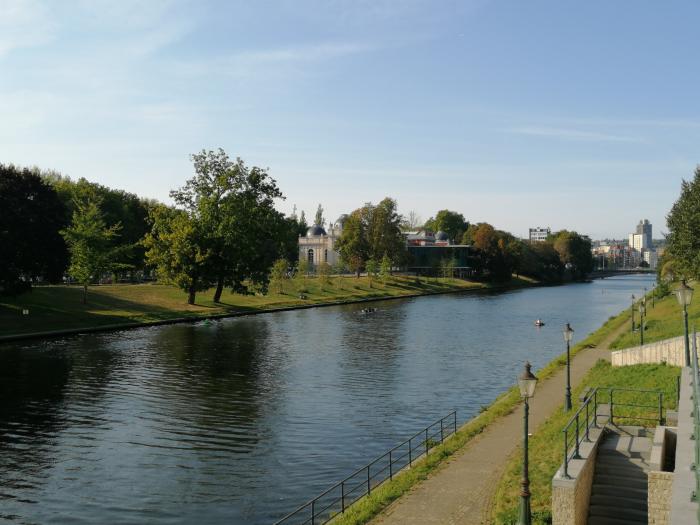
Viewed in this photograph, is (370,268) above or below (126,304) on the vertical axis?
above

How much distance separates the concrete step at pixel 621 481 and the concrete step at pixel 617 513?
0.73 m

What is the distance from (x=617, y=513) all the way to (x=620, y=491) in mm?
698

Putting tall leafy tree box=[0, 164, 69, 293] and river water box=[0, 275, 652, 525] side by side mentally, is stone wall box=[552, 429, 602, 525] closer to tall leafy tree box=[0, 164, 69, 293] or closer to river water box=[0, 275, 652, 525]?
river water box=[0, 275, 652, 525]

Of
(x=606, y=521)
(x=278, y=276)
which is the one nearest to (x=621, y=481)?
(x=606, y=521)

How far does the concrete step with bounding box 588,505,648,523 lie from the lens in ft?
60.0

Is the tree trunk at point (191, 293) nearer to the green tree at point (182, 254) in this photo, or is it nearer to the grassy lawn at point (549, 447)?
the green tree at point (182, 254)

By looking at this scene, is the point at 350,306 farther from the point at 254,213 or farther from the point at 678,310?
the point at 678,310

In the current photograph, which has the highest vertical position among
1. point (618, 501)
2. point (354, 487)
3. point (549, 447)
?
point (549, 447)

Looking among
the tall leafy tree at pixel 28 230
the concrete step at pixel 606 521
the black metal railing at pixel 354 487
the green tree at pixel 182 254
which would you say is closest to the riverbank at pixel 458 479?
the black metal railing at pixel 354 487

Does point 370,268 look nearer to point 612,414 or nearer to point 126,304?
point 126,304

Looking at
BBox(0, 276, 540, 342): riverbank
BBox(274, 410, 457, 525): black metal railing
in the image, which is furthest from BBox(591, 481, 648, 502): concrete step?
BBox(0, 276, 540, 342): riverbank

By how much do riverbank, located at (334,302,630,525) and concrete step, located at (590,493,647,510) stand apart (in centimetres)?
292

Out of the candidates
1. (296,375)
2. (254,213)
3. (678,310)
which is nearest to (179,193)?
(254,213)

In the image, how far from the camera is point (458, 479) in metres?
20.3
